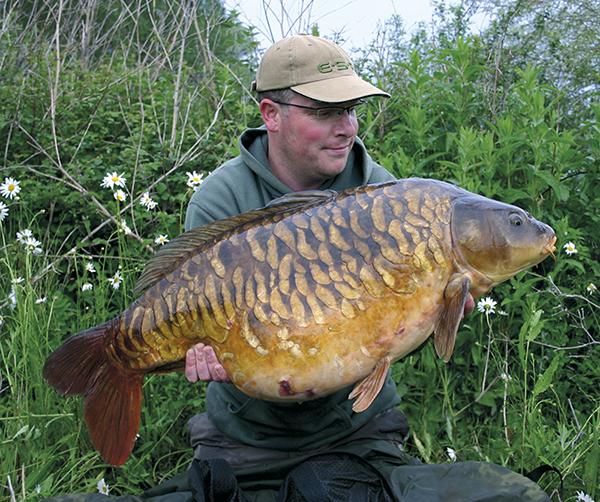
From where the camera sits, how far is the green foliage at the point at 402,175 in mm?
2244

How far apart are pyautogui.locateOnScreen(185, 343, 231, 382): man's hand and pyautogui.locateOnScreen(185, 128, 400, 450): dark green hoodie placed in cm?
31

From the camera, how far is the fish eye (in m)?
1.50

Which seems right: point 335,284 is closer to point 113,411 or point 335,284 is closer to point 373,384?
point 373,384

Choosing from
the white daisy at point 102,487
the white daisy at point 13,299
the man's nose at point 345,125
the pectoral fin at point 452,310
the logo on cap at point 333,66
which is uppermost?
the logo on cap at point 333,66

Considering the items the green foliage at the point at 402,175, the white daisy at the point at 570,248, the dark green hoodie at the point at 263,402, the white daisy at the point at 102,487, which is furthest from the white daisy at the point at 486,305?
the white daisy at the point at 102,487

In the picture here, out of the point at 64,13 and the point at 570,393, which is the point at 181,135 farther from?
the point at 570,393

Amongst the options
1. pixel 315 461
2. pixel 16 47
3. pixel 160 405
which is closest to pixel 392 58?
pixel 16 47

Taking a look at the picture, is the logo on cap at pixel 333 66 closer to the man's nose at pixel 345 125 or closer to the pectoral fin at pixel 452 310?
the man's nose at pixel 345 125

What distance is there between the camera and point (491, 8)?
4.04 metres

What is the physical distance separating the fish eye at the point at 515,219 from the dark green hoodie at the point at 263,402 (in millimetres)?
572

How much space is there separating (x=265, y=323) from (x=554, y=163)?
1.49 m


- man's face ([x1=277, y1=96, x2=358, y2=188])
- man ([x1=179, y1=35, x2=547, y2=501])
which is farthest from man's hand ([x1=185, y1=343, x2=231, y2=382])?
man's face ([x1=277, y1=96, x2=358, y2=188])

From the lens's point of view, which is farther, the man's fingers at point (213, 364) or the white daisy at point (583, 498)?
the white daisy at point (583, 498)

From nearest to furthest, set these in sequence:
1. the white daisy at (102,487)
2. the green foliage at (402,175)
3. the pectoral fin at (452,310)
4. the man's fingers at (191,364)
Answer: the pectoral fin at (452,310) < the man's fingers at (191,364) < the white daisy at (102,487) < the green foliage at (402,175)
